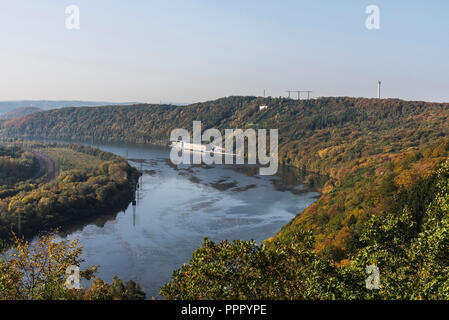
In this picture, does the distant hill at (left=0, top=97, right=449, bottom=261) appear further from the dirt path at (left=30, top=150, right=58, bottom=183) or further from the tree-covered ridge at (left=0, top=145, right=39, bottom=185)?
the tree-covered ridge at (left=0, top=145, right=39, bottom=185)

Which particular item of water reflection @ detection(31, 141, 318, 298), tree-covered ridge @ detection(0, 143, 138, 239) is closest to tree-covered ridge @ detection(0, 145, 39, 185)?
tree-covered ridge @ detection(0, 143, 138, 239)

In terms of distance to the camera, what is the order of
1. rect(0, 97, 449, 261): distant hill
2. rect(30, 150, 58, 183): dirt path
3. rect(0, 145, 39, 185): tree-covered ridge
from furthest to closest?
rect(30, 150, 58, 183): dirt path, rect(0, 145, 39, 185): tree-covered ridge, rect(0, 97, 449, 261): distant hill

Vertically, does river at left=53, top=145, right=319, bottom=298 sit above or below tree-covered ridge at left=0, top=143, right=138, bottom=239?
below

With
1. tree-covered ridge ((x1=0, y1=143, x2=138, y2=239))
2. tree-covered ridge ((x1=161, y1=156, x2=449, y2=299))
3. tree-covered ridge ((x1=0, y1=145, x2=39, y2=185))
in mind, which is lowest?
tree-covered ridge ((x1=0, y1=143, x2=138, y2=239))

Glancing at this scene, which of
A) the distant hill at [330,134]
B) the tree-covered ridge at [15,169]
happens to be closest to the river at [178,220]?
the distant hill at [330,134]

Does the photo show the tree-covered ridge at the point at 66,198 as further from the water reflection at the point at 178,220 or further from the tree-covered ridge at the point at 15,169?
the tree-covered ridge at the point at 15,169
